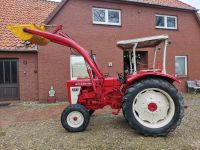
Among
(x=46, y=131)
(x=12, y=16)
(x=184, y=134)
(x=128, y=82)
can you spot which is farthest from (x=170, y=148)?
(x=12, y=16)

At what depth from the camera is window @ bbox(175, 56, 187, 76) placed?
1834 centimetres

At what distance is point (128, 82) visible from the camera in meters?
7.28

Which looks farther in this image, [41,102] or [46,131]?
[41,102]

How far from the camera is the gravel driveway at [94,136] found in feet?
20.8

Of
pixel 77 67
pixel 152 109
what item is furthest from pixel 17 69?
pixel 152 109

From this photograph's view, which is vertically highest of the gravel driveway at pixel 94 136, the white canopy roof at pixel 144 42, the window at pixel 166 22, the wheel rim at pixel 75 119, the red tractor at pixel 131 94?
the window at pixel 166 22

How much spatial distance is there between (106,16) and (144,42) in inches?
349

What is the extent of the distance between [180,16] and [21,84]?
10.5m

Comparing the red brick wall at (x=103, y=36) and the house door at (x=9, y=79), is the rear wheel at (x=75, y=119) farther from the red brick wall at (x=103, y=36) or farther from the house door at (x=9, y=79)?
the house door at (x=9, y=79)

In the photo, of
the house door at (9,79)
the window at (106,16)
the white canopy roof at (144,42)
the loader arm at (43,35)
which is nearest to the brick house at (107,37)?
the window at (106,16)

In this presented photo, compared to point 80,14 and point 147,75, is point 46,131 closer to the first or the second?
point 147,75

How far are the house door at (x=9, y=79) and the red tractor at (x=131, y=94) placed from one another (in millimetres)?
6969

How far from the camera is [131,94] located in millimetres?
7074

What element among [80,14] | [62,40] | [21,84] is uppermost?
[80,14]
